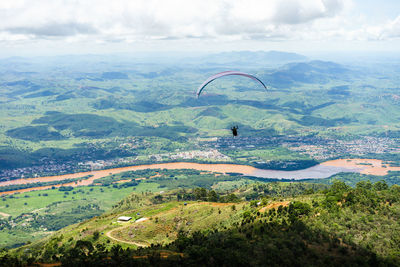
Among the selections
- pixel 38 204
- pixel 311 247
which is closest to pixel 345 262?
pixel 311 247

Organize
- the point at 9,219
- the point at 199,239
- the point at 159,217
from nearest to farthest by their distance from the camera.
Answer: the point at 199,239
the point at 159,217
the point at 9,219

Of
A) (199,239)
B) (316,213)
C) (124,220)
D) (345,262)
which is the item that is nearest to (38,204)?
(124,220)

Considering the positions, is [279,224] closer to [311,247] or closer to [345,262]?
[311,247]

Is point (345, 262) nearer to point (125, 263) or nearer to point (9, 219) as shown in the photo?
point (125, 263)

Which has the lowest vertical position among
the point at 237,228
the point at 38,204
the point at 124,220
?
the point at 38,204

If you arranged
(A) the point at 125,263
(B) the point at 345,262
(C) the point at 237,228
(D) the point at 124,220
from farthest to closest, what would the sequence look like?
(D) the point at 124,220
(C) the point at 237,228
(A) the point at 125,263
(B) the point at 345,262

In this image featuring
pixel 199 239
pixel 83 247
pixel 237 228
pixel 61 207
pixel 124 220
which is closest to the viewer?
pixel 199 239

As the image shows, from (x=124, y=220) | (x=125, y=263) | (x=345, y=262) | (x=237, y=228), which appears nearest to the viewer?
(x=345, y=262)

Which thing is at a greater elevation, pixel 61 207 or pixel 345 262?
pixel 345 262

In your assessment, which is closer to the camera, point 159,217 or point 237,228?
point 237,228
